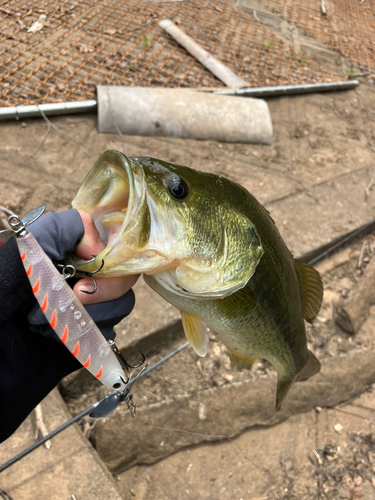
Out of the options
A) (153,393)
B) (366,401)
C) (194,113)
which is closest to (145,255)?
(153,393)

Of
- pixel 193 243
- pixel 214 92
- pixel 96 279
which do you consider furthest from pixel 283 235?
pixel 96 279

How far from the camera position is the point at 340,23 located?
757 cm

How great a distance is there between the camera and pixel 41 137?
3.83 metres

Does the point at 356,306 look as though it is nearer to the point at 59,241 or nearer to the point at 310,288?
the point at 310,288

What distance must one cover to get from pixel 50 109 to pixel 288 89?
2912 millimetres

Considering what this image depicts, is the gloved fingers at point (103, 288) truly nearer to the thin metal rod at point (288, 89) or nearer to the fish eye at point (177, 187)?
the fish eye at point (177, 187)

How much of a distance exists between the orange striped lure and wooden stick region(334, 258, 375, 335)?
2668 mm

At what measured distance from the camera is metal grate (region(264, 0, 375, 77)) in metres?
6.88

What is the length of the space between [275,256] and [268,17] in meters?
6.88

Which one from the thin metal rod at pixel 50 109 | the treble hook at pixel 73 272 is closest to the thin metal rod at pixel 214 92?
the thin metal rod at pixel 50 109

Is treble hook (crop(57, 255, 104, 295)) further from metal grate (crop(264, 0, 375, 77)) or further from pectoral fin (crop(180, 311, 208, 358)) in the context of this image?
metal grate (crop(264, 0, 375, 77))

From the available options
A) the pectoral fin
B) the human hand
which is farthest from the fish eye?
the pectoral fin

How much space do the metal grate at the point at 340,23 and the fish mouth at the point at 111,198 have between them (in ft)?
21.4

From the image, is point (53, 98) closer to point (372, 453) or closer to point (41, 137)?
point (41, 137)
